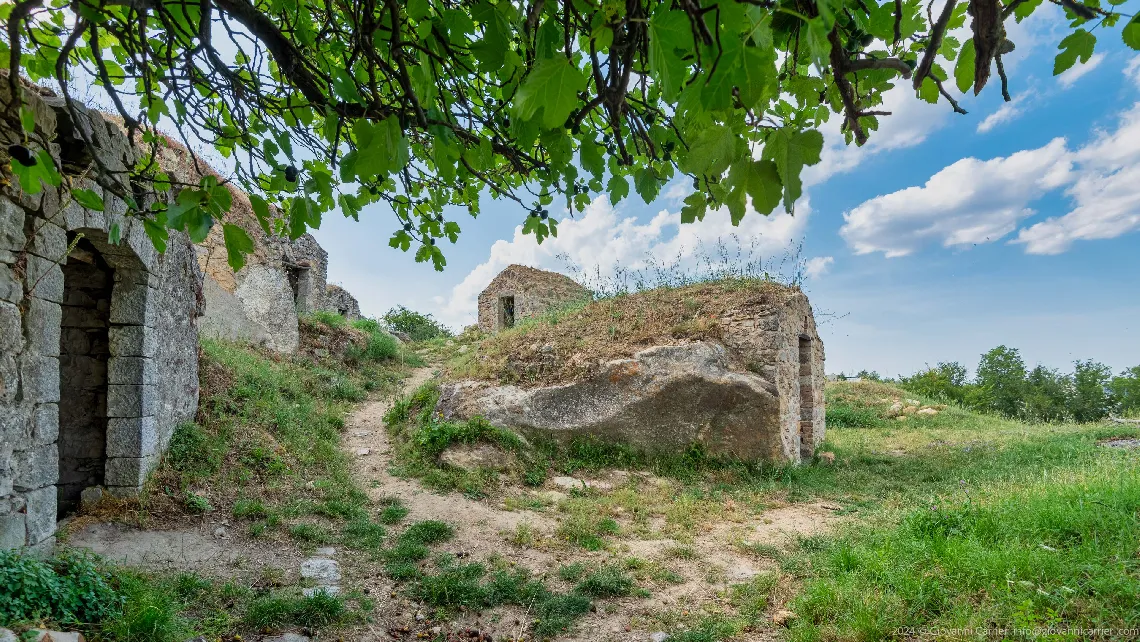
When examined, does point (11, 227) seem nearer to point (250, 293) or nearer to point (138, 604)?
point (138, 604)

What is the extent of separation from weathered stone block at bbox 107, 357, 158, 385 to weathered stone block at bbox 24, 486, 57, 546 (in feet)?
4.79

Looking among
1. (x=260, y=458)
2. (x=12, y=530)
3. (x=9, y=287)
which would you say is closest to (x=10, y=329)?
(x=9, y=287)

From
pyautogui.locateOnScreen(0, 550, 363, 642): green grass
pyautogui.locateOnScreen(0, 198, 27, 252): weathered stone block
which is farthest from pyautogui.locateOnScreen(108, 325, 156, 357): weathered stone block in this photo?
pyautogui.locateOnScreen(0, 550, 363, 642): green grass

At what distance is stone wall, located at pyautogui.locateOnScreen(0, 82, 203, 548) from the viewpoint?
379cm

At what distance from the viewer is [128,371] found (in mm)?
5371

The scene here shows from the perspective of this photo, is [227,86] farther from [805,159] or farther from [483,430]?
[483,430]

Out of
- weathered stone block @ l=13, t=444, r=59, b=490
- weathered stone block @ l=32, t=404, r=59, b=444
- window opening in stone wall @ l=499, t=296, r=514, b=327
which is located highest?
window opening in stone wall @ l=499, t=296, r=514, b=327

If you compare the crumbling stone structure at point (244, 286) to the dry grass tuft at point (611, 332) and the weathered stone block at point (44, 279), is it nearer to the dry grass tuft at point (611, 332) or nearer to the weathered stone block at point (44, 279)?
the dry grass tuft at point (611, 332)

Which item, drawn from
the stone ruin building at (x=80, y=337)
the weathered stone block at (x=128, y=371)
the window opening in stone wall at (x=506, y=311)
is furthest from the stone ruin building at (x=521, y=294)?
the weathered stone block at (x=128, y=371)

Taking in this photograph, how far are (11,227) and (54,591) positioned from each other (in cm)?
253

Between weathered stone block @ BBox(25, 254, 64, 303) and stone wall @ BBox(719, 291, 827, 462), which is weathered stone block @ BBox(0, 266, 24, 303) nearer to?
weathered stone block @ BBox(25, 254, 64, 303)

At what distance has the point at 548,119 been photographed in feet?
4.61

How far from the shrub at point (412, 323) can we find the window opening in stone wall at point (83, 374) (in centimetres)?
1802

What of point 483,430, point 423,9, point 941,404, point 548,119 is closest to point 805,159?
point 548,119
